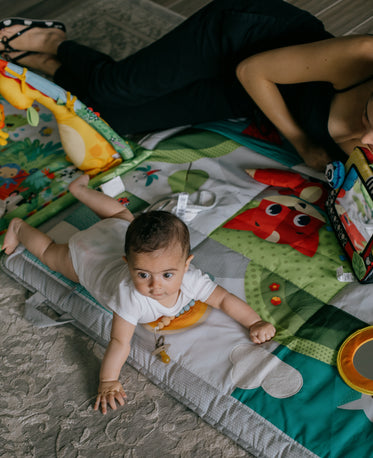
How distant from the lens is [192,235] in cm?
132

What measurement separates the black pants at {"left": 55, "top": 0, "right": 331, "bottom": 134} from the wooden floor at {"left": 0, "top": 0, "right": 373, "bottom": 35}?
766mm

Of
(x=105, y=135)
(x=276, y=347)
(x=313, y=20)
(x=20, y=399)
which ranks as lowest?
(x=20, y=399)

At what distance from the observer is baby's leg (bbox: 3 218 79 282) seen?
4.03 ft

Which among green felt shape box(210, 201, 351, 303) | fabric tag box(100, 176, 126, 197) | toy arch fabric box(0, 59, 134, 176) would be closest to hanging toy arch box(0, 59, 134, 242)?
toy arch fabric box(0, 59, 134, 176)

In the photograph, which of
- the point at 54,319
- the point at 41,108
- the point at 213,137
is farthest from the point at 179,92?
the point at 54,319

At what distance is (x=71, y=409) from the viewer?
1070mm

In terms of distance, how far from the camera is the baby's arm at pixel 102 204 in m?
1.30

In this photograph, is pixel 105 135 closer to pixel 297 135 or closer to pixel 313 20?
pixel 297 135

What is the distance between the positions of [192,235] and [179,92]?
0.50 meters

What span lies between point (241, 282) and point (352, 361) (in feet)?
1.02

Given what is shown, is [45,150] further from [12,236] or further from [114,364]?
[114,364]

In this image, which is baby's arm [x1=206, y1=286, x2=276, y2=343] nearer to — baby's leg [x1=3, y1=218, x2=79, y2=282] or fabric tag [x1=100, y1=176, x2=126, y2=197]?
baby's leg [x1=3, y1=218, x2=79, y2=282]

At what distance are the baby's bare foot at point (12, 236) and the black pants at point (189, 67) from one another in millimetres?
473

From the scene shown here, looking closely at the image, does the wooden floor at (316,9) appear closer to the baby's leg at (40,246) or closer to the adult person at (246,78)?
the adult person at (246,78)
